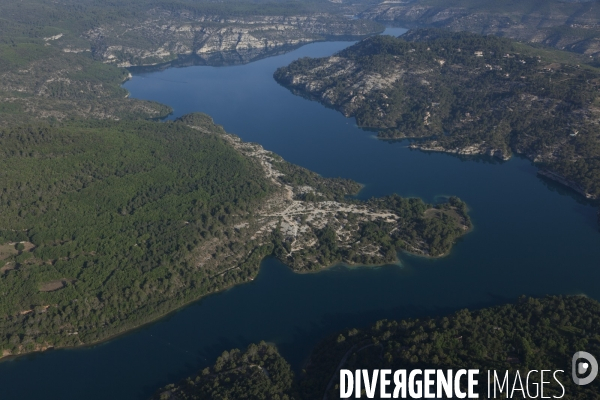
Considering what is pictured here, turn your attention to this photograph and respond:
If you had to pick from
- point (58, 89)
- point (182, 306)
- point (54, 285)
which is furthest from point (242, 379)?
point (58, 89)

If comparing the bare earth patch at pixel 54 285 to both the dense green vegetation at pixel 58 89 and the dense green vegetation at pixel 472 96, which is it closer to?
the dense green vegetation at pixel 58 89

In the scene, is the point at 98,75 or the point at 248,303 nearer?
the point at 248,303

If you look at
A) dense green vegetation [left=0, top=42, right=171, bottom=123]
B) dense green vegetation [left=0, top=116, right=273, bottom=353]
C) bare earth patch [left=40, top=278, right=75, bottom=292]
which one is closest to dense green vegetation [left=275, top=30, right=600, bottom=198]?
dense green vegetation [left=0, top=116, right=273, bottom=353]

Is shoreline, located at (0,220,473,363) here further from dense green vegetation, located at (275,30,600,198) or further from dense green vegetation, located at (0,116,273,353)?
dense green vegetation, located at (275,30,600,198)

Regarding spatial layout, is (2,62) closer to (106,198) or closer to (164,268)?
(106,198)

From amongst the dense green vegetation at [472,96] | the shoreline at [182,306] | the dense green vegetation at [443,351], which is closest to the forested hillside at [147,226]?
the shoreline at [182,306]

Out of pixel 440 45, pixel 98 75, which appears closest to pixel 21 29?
pixel 98 75
